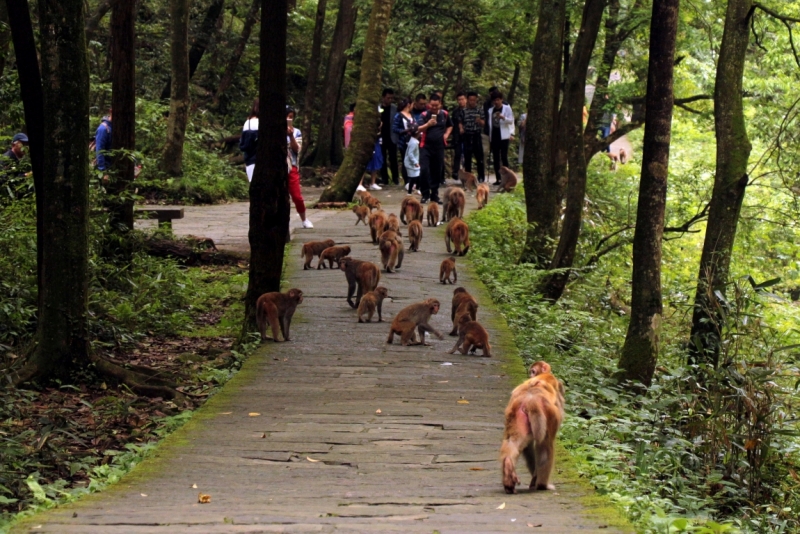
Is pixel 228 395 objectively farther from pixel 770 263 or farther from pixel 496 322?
pixel 770 263

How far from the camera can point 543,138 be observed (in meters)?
16.4

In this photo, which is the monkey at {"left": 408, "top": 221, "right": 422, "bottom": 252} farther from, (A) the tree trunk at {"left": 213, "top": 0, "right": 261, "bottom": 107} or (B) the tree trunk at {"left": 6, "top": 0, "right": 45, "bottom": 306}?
(A) the tree trunk at {"left": 213, "top": 0, "right": 261, "bottom": 107}

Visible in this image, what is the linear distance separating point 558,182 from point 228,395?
10.5 meters

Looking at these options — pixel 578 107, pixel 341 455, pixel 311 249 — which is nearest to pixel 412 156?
pixel 311 249

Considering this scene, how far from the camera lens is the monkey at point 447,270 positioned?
1363 cm

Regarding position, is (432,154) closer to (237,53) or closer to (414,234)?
(414,234)

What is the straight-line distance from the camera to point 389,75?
33.0 metres

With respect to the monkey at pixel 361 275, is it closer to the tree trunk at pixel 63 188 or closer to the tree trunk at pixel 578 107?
the tree trunk at pixel 578 107

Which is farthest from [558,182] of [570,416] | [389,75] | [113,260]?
[389,75]

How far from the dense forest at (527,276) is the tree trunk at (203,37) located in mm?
8102

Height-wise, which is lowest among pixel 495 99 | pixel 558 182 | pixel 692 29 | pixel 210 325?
pixel 210 325

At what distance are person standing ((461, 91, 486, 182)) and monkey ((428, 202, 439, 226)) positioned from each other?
5.92 meters

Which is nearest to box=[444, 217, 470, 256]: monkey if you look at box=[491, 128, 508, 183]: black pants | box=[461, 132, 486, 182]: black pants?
box=[461, 132, 486, 182]: black pants

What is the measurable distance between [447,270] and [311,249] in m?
2.28
